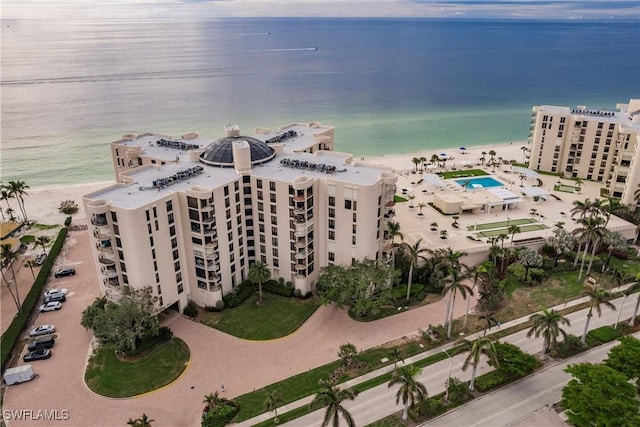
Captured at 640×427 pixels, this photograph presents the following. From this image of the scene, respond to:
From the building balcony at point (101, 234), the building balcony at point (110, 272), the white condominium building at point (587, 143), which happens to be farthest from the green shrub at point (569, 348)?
the building balcony at point (101, 234)

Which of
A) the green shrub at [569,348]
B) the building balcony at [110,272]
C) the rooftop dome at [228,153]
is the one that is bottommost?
the green shrub at [569,348]

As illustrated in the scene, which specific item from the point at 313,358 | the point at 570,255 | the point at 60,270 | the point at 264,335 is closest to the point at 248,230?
the point at 264,335

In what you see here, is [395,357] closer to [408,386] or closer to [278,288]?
[408,386]

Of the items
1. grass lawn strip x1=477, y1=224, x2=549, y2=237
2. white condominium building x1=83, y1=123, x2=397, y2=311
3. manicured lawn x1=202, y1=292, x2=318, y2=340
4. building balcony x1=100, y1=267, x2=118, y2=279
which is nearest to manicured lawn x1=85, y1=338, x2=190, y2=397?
manicured lawn x1=202, y1=292, x2=318, y2=340

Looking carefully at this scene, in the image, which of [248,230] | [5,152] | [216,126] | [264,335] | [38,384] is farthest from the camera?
[216,126]

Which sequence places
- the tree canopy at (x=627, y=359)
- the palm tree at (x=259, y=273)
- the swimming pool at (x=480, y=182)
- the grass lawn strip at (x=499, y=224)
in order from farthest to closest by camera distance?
the swimming pool at (x=480, y=182), the grass lawn strip at (x=499, y=224), the palm tree at (x=259, y=273), the tree canopy at (x=627, y=359)

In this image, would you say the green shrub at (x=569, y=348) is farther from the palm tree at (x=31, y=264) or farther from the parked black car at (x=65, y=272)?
the palm tree at (x=31, y=264)

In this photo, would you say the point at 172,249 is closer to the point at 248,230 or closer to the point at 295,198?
the point at 248,230
